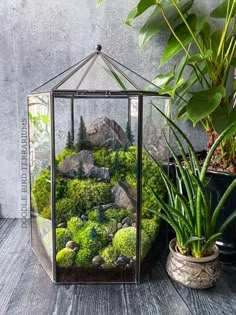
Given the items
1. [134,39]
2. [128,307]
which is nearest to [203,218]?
[128,307]

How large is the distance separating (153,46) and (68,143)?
65cm

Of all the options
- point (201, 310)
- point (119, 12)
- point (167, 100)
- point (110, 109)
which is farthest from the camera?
point (119, 12)

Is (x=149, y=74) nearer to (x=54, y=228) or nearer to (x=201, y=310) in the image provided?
(x=54, y=228)

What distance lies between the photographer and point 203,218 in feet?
2.63

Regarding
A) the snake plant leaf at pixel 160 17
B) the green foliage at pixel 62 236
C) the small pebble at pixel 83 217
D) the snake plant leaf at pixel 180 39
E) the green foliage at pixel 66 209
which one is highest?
the snake plant leaf at pixel 160 17

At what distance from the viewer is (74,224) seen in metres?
0.80

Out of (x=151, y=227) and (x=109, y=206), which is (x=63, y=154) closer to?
(x=109, y=206)

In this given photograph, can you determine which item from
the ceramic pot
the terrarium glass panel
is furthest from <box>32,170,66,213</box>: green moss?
the ceramic pot

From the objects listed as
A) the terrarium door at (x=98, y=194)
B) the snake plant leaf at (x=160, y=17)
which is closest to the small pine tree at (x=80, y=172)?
the terrarium door at (x=98, y=194)

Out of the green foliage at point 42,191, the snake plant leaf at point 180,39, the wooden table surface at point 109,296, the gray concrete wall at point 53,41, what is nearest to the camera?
the wooden table surface at point 109,296

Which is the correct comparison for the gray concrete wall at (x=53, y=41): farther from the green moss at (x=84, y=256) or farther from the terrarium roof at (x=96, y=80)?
the green moss at (x=84, y=256)

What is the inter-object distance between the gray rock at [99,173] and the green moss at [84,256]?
0.67 feet

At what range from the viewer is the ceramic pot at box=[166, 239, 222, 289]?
0.79 meters

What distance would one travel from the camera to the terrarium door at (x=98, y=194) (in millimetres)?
783
